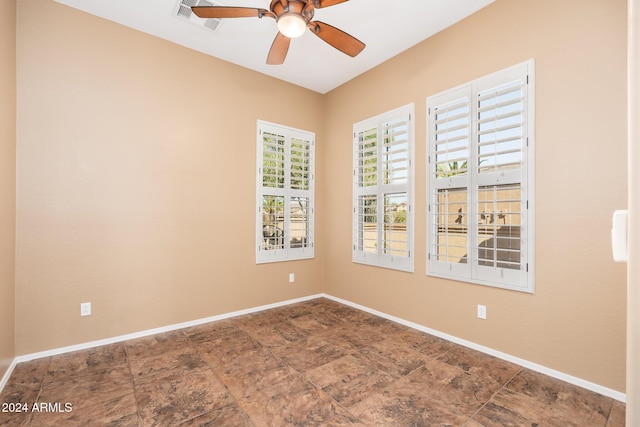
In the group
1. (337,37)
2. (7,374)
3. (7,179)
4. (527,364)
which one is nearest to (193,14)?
(337,37)

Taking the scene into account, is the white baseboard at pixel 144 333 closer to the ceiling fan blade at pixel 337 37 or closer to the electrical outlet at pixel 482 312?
the electrical outlet at pixel 482 312

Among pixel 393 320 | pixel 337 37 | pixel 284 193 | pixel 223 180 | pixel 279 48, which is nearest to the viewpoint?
pixel 337 37

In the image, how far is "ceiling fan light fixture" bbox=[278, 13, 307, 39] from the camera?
6.65ft

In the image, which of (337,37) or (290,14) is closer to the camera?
(290,14)

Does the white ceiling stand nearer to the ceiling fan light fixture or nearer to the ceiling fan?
the ceiling fan

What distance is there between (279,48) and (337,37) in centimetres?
52

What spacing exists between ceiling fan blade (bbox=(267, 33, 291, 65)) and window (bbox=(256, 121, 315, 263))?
1.24 m

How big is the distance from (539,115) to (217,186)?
126 inches

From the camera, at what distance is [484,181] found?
2643mm

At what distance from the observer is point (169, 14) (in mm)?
2760

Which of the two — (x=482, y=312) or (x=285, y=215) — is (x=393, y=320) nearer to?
(x=482, y=312)

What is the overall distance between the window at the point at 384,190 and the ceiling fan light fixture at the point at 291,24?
65.8 inches

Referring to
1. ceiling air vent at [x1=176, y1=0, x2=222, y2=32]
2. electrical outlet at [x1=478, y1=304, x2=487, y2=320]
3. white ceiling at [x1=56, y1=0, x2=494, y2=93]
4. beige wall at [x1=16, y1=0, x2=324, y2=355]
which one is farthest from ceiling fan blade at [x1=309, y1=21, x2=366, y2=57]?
electrical outlet at [x1=478, y1=304, x2=487, y2=320]

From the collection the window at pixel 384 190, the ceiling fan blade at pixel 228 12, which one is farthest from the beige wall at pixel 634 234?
the window at pixel 384 190
